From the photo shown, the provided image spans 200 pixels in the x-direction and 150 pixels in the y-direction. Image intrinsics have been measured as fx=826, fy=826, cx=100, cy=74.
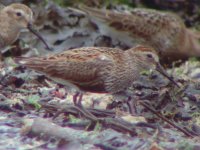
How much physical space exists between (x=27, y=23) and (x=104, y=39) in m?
2.57

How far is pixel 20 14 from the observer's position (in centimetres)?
1038

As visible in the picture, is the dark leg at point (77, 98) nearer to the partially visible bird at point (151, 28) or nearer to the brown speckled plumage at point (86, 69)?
the brown speckled plumage at point (86, 69)

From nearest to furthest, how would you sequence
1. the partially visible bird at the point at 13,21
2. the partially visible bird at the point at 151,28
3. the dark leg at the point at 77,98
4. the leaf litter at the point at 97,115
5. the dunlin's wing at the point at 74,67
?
the leaf litter at the point at 97,115, the dark leg at the point at 77,98, the dunlin's wing at the point at 74,67, the partially visible bird at the point at 13,21, the partially visible bird at the point at 151,28

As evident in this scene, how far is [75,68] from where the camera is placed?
816 cm

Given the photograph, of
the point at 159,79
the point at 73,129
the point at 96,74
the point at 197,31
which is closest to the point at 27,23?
the point at 159,79

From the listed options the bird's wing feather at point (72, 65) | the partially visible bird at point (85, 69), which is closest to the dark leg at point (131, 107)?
the partially visible bird at point (85, 69)

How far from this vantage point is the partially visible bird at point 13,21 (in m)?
10.3

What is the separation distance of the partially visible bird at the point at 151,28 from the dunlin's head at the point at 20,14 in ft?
8.82

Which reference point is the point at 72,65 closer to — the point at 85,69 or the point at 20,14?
the point at 85,69

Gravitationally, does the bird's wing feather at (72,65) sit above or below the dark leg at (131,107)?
above

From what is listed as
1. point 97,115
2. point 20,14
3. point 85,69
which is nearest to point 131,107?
point 97,115

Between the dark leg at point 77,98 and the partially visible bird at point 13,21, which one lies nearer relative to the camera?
the dark leg at point 77,98

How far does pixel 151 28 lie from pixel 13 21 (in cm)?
354

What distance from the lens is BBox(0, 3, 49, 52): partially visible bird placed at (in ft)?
33.9
